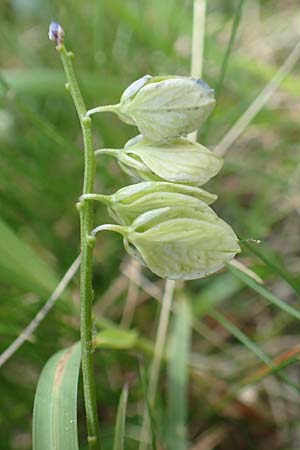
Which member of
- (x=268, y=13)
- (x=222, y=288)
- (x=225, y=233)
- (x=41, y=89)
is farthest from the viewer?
(x=268, y=13)

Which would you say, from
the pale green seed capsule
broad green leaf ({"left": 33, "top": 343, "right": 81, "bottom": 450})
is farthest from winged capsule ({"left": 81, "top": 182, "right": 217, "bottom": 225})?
broad green leaf ({"left": 33, "top": 343, "right": 81, "bottom": 450})

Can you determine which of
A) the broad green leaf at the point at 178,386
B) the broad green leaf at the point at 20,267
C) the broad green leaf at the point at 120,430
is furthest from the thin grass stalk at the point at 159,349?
the broad green leaf at the point at 120,430

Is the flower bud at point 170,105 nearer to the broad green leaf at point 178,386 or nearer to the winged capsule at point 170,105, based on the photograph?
the winged capsule at point 170,105

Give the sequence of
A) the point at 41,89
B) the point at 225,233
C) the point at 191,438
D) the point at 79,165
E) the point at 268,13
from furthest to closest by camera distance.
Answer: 1. the point at 268,13
2. the point at 79,165
3. the point at 41,89
4. the point at 191,438
5. the point at 225,233

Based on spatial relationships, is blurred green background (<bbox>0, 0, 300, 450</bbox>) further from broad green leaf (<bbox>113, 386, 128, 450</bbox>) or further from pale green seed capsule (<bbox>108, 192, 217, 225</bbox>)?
pale green seed capsule (<bbox>108, 192, 217, 225</bbox>)

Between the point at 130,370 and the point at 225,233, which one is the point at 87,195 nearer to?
the point at 225,233

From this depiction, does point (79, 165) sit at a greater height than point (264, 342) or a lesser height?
greater

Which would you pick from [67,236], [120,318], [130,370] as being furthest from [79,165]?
→ [130,370]
